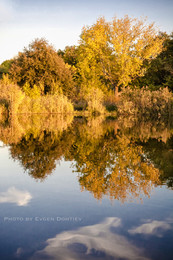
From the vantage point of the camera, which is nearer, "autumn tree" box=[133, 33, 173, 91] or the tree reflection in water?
the tree reflection in water

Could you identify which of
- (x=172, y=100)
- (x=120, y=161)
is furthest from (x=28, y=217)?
(x=172, y=100)

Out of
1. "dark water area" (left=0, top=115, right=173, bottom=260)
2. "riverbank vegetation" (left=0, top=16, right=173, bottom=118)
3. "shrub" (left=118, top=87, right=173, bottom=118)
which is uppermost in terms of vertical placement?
"riverbank vegetation" (left=0, top=16, right=173, bottom=118)

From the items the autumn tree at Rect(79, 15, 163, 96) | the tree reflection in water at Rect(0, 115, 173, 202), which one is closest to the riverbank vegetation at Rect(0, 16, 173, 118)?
the autumn tree at Rect(79, 15, 163, 96)

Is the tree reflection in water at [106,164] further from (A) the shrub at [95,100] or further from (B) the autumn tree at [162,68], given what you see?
(B) the autumn tree at [162,68]

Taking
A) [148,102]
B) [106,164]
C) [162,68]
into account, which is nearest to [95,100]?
[148,102]

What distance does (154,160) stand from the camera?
498 cm

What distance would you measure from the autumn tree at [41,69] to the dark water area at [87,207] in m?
25.3

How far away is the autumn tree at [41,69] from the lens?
97.3 ft

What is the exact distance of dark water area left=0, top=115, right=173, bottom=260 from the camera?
2.04 metres

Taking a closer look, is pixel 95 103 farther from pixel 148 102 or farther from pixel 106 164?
pixel 106 164

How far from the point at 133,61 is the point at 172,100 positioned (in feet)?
33.8

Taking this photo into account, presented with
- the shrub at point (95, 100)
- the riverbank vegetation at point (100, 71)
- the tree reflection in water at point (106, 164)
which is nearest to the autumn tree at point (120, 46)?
the riverbank vegetation at point (100, 71)

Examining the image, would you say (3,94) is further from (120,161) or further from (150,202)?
(150,202)

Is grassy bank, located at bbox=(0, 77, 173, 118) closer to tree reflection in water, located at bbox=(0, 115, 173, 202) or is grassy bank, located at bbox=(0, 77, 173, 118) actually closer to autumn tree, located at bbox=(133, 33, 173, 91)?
autumn tree, located at bbox=(133, 33, 173, 91)
